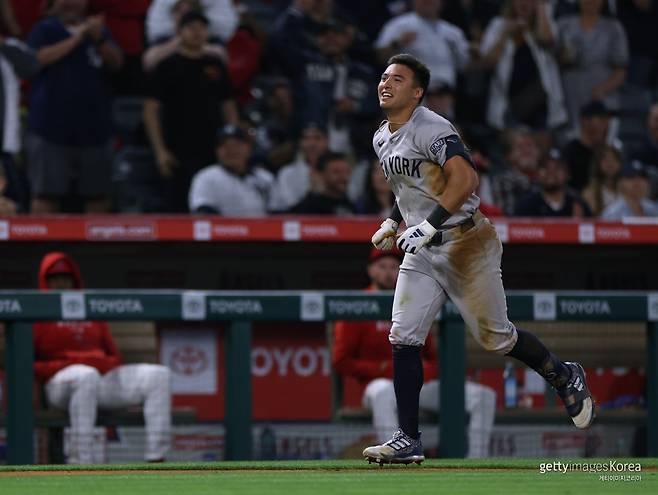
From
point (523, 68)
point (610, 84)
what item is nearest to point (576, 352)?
point (523, 68)

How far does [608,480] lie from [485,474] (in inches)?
21.6

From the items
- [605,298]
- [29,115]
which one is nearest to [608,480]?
[605,298]

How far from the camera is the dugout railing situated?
739cm

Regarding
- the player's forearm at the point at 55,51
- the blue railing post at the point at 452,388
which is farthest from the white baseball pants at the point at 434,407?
the player's forearm at the point at 55,51

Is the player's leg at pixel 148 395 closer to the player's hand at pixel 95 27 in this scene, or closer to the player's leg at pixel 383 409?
the player's leg at pixel 383 409

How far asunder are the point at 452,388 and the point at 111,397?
69.2 inches

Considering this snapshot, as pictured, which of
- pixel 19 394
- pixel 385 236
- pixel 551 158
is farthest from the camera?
pixel 551 158

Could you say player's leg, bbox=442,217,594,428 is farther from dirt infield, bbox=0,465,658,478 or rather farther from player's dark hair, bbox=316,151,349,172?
player's dark hair, bbox=316,151,349,172

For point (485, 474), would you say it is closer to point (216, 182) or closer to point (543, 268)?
point (543, 268)

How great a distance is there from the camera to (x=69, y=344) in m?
7.79

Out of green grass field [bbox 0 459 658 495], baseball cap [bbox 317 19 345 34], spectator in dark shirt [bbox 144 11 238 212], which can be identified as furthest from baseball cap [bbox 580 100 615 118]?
green grass field [bbox 0 459 658 495]

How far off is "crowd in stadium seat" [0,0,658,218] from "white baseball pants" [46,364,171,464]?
1885 millimetres

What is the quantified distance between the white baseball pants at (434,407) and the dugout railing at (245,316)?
0.12 metres

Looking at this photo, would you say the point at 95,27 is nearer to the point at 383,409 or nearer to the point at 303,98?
the point at 303,98
